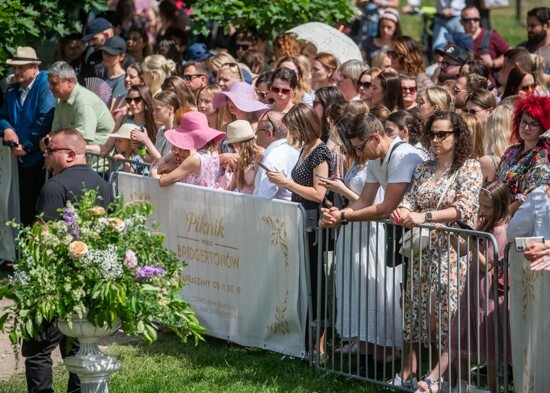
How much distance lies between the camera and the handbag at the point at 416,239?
7.68 m

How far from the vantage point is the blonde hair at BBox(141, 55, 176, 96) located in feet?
40.6

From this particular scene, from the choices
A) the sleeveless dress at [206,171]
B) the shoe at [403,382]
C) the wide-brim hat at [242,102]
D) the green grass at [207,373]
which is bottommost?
the green grass at [207,373]

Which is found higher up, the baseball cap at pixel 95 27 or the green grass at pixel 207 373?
the baseball cap at pixel 95 27

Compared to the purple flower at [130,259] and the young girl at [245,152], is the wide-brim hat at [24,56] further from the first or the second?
the purple flower at [130,259]

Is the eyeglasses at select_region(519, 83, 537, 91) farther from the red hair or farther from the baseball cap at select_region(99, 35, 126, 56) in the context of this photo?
the baseball cap at select_region(99, 35, 126, 56)

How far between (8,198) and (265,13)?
3.95 metres

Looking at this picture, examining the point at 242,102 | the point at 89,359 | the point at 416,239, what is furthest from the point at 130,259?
the point at 242,102

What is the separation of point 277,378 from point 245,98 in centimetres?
324

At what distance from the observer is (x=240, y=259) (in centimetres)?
914

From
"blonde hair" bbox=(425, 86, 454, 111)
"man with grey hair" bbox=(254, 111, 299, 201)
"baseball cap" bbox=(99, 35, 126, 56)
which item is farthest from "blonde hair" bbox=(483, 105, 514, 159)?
"baseball cap" bbox=(99, 35, 126, 56)

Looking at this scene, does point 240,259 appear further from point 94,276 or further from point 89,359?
point 94,276

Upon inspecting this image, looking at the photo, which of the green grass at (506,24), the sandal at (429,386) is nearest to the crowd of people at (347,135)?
the sandal at (429,386)

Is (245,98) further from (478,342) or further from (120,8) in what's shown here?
(120,8)

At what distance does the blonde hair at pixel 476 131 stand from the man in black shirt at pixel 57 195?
2740 millimetres
